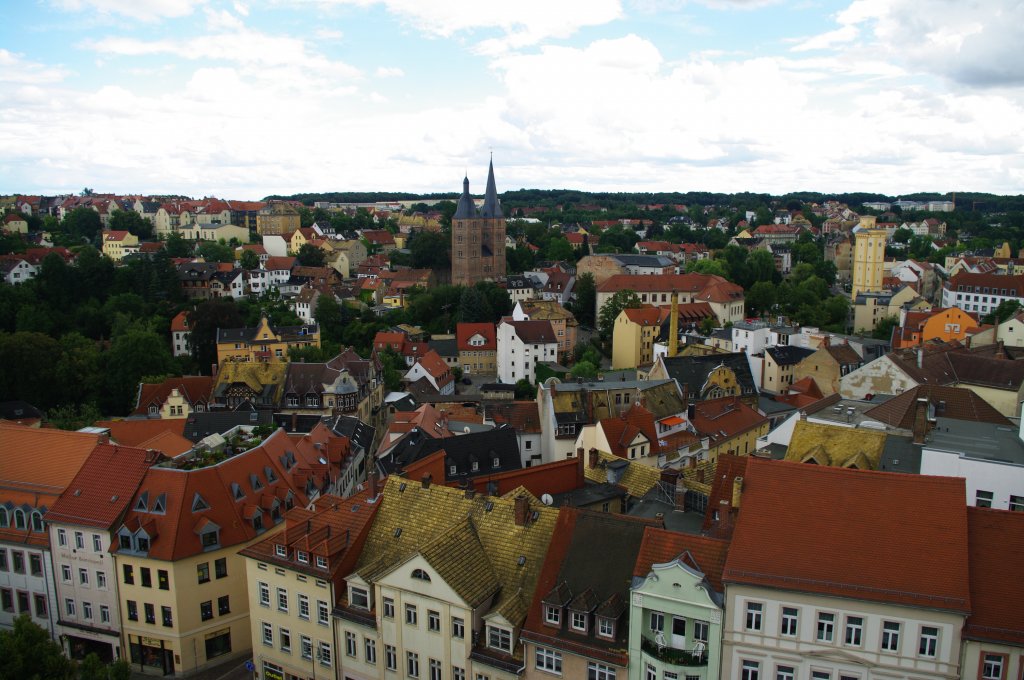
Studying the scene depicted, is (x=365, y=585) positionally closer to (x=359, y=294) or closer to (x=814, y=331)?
(x=814, y=331)

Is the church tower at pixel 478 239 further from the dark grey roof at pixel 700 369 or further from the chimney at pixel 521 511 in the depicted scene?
the chimney at pixel 521 511

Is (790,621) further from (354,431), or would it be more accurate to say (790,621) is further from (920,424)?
(354,431)

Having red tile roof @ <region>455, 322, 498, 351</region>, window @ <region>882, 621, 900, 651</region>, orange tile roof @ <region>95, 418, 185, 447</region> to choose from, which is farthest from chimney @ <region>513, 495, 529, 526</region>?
red tile roof @ <region>455, 322, 498, 351</region>

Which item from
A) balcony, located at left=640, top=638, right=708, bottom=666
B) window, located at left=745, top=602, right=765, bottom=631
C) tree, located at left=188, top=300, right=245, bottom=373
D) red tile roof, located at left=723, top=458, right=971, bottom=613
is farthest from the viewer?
tree, located at left=188, top=300, right=245, bottom=373

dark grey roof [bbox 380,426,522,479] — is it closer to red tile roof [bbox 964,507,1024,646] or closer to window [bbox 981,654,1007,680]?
red tile roof [bbox 964,507,1024,646]

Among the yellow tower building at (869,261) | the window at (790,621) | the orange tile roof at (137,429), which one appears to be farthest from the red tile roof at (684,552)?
the yellow tower building at (869,261)
